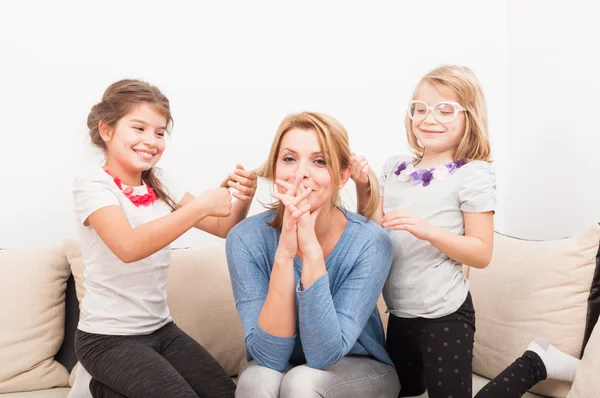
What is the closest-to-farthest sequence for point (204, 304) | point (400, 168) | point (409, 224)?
point (409, 224), point (400, 168), point (204, 304)

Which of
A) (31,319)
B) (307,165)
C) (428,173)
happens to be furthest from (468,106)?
(31,319)

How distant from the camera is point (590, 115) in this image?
7.57ft

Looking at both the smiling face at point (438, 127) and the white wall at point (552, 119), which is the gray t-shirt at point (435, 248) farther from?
the white wall at point (552, 119)

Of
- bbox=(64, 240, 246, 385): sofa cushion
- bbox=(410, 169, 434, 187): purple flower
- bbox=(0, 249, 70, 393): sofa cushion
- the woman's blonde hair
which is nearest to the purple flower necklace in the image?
bbox=(410, 169, 434, 187): purple flower

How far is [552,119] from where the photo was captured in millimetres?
2496

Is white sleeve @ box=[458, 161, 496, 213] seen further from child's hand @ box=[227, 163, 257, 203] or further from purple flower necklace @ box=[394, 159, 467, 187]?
child's hand @ box=[227, 163, 257, 203]

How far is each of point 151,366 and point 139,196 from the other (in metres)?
0.46

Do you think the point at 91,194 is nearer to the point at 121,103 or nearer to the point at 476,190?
the point at 121,103

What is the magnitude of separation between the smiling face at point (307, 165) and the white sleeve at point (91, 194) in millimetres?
441

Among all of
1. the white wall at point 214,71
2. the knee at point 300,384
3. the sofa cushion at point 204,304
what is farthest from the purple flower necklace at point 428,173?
the white wall at point 214,71

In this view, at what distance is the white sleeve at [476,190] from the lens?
1718 mm

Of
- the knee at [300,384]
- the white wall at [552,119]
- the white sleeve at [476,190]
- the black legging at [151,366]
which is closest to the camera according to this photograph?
the knee at [300,384]

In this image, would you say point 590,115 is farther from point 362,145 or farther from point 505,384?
point 505,384

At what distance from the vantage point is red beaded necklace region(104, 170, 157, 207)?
70.4 inches
